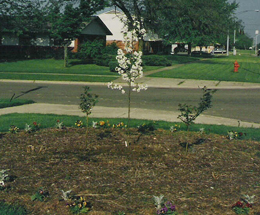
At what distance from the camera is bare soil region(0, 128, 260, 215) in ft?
15.8

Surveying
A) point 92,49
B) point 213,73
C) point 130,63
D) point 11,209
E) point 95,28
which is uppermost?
point 95,28

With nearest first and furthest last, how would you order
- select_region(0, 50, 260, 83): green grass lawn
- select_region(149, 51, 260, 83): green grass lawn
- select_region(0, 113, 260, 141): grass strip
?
select_region(0, 113, 260, 141): grass strip → select_region(0, 50, 260, 83): green grass lawn → select_region(149, 51, 260, 83): green grass lawn

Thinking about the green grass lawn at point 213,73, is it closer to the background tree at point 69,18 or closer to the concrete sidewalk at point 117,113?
the background tree at point 69,18

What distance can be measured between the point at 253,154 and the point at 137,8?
28.7 meters

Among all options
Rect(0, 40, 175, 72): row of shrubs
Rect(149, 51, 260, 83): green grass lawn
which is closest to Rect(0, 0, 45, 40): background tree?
Rect(0, 40, 175, 72): row of shrubs

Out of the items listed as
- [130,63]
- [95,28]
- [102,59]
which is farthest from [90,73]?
[130,63]

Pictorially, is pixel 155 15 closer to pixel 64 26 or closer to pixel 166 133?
pixel 64 26

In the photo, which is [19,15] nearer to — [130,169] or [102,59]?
[102,59]

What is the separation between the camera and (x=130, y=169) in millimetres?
6016

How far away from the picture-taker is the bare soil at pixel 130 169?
15.8ft

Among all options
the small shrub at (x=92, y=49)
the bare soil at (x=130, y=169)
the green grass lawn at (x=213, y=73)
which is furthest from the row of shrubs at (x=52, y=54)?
the bare soil at (x=130, y=169)

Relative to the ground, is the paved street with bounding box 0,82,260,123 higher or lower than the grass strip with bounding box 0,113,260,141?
higher

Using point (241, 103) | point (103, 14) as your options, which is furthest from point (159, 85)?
point (103, 14)

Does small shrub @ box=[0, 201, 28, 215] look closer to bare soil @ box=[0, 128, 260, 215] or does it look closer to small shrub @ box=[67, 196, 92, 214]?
bare soil @ box=[0, 128, 260, 215]
